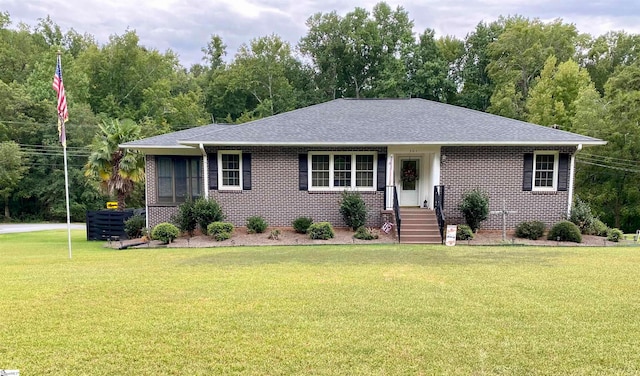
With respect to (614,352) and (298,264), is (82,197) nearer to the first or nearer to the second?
(298,264)

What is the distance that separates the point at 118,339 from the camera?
4043mm

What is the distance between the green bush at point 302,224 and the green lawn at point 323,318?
183 inches

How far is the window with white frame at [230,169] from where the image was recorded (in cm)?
1347

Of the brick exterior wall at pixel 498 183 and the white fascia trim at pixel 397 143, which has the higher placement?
the white fascia trim at pixel 397 143

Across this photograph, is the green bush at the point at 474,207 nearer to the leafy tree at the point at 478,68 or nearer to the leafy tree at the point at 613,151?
the leafy tree at the point at 613,151

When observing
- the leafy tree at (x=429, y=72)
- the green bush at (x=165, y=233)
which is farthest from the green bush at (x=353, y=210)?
the leafy tree at (x=429, y=72)

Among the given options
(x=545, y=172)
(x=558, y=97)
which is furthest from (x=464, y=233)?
(x=558, y=97)

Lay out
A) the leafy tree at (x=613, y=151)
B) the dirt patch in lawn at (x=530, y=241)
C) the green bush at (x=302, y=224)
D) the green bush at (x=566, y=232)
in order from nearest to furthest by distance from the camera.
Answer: the dirt patch in lawn at (x=530, y=241)
the green bush at (x=566, y=232)
the green bush at (x=302, y=224)
the leafy tree at (x=613, y=151)

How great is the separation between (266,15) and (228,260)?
1408 inches

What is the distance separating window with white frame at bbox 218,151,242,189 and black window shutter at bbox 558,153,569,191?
11.0m

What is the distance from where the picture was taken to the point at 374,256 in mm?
9164

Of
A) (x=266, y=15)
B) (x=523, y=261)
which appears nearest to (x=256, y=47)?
(x=266, y=15)

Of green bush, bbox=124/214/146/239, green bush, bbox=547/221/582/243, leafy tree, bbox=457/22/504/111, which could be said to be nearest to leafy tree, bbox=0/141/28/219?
green bush, bbox=124/214/146/239

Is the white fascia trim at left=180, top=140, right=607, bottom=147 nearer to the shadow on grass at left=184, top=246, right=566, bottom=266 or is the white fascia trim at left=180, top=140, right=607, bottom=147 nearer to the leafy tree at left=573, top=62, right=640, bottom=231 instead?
the shadow on grass at left=184, top=246, right=566, bottom=266
